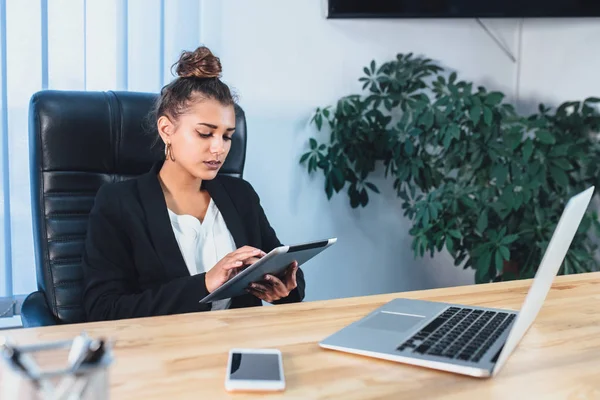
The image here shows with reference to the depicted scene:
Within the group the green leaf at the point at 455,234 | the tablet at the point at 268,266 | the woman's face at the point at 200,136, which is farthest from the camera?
the green leaf at the point at 455,234

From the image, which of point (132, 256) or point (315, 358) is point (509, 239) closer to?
point (132, 256)

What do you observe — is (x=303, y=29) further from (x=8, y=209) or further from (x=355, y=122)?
(x=8, y=209)

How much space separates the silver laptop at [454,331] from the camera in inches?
33.8

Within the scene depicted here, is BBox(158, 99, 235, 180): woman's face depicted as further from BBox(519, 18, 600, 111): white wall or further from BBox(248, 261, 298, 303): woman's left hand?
BBox(519, 18, 600, 111): white wall

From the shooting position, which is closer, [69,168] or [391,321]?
[391,321]

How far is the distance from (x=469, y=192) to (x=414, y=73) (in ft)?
1.94

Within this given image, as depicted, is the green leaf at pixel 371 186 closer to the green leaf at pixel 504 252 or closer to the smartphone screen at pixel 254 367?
the green leaf at pixel 504 252

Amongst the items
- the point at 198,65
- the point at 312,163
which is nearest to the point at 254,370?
the point at 198,65

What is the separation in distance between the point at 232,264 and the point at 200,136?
0.48 meters

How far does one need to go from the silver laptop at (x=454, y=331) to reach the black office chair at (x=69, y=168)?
0.86 meters

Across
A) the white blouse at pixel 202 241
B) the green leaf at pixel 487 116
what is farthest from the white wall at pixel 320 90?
the white blouse at pixel 202 241

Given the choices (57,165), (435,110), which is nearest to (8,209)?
(57,165)

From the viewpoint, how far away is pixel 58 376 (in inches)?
18.6

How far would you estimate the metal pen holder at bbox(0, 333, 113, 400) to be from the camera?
471mm
